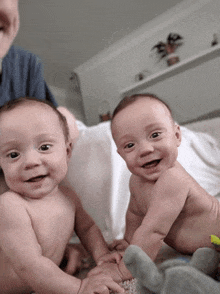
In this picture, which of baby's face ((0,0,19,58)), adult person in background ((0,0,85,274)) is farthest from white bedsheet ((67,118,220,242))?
baby's face ((0,0,19,58))

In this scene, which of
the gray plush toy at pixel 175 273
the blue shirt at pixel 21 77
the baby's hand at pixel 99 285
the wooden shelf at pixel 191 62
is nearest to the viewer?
the gray plush toy at pixel 175 273

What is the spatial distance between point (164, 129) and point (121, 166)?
10.9 inches

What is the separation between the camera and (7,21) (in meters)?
0.33

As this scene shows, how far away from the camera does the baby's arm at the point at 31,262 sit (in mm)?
336

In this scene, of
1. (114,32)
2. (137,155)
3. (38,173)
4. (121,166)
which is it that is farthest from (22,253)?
(114,32)

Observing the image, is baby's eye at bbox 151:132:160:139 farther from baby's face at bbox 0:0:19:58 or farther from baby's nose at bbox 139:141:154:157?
baby's face at bbox 0:0:19:58

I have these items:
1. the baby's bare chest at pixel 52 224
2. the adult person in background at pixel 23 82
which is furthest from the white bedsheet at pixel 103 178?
the baby's bare chest at pixel 52 224

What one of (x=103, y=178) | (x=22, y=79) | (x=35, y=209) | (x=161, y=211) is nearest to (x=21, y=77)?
(x=22, y=79)

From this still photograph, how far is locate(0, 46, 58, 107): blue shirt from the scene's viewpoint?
73 cm

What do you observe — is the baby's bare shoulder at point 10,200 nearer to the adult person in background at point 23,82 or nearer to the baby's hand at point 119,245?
the adult person in background at point 23,82

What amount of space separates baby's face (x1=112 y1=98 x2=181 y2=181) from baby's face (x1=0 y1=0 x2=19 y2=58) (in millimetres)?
211

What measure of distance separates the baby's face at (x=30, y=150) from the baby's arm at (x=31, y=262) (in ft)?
0.14

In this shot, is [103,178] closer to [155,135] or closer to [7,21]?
[155,135]

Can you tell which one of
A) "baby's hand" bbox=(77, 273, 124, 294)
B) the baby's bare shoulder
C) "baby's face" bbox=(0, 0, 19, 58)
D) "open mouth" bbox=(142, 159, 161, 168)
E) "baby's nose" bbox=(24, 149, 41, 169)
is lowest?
"baby's hand" bbox=(77, 273, 124, 294)
